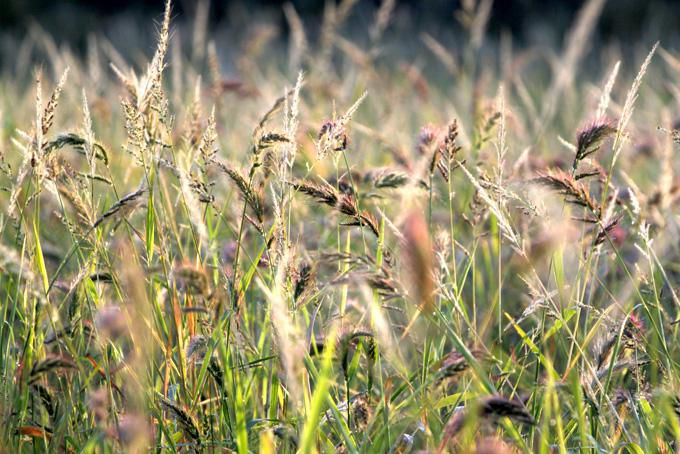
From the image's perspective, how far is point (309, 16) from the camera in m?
13.1

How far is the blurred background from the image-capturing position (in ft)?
35.8

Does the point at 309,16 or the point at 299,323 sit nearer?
the point at 299,323

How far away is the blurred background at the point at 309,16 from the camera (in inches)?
429

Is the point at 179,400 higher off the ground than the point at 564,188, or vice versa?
the point at 564,188

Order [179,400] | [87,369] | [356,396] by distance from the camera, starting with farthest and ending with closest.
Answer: [87,369] → [179,400] → [356,396]

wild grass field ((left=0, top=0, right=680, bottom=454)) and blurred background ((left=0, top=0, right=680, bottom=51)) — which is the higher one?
blurred background ((left=0, top=0, right=680, bottom=51))

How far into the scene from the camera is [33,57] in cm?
1051

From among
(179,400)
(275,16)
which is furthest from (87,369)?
(275,16)

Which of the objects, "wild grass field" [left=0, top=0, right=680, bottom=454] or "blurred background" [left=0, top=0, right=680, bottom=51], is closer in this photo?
"wild grass field" [left=0, top=0, right=680, bottom=454]

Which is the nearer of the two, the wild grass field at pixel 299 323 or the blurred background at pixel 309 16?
the wild grass field at pixel 299 323

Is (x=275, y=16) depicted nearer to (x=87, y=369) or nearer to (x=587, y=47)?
(x=587, y=47)

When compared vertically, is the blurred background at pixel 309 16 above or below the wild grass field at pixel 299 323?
above

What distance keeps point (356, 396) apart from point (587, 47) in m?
7.34

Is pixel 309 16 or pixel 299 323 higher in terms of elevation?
pixel 309 16
